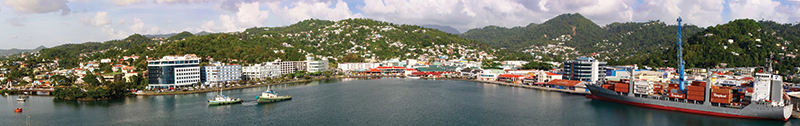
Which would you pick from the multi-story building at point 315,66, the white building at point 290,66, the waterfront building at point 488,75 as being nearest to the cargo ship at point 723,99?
the waterfront building at point 488,75

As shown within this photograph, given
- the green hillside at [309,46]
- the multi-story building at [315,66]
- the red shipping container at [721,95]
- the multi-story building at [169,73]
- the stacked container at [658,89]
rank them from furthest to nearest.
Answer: the green hillside at [309,46]
the multi-story building at [315,66]
the multi-story building at [169,73]
the stacked container at [658,89]
the red shipping container at [721,95]

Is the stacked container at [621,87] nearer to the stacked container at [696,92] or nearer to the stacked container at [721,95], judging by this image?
the stacked container at [696,92]

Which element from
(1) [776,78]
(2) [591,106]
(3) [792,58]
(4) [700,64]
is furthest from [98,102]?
(3) [792,58]

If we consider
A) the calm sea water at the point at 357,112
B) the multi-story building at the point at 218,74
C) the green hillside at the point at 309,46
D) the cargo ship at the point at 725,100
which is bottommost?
the calm sea water at the point at 357,112

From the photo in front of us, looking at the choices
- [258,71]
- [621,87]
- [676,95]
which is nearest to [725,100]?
[676,95]

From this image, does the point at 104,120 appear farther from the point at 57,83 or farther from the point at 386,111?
the point at 57,83
